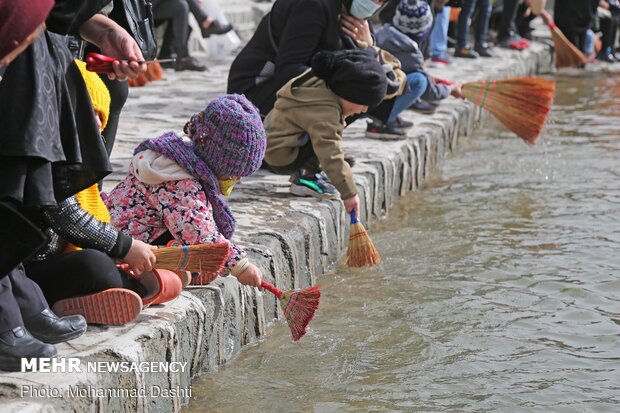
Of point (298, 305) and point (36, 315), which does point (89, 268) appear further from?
point (298, 305)

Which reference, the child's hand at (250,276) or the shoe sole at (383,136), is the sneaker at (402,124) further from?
the child's hand at (250,276)

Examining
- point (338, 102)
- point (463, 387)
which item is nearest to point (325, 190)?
point (338, 102)

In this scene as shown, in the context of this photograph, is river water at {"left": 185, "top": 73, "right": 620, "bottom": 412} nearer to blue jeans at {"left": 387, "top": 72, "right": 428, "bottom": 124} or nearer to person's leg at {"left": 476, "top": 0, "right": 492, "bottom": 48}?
blue jeans at {"left": 387, "top": 72, "right": 428, "bottom": 124}

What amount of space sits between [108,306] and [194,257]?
0.32 m

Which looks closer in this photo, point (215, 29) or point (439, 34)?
point (215, 29)

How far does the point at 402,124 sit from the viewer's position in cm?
679

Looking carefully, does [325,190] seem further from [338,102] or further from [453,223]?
[453,223]

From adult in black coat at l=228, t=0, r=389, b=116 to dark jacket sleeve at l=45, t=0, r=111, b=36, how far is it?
7.16 ft

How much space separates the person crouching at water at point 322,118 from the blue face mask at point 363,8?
296 millimetres

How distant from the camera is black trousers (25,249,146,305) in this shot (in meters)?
3.14

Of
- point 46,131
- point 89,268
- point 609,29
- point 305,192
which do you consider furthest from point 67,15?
point 609,29

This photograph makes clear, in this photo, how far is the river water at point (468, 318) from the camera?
346 centimetres

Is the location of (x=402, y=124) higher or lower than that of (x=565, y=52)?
higher

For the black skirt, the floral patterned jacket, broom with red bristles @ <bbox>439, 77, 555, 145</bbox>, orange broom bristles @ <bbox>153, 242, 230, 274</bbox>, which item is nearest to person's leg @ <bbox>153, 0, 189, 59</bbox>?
broom with red bristles @ <bbox>439, 77, 555, 145</bbox>
